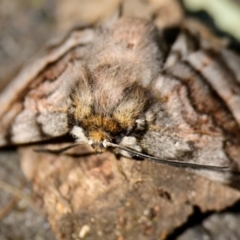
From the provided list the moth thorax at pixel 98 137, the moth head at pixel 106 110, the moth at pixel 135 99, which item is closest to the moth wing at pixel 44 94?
the moth at pixel 135 99

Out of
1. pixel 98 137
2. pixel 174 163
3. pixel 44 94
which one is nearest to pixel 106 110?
pixel 98 137

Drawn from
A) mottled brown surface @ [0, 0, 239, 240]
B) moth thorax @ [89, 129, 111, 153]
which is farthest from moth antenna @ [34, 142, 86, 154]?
moth thorax @ [89, 129, 111, 153]

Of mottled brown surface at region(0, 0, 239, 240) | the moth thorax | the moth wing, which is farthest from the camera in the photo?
the moth wing

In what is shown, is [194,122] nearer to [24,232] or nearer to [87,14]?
[24,232]

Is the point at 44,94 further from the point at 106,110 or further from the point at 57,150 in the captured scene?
the point at 106,110

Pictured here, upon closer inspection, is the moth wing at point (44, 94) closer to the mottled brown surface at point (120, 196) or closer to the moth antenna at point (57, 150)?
the moth antenna at point (57, 150)

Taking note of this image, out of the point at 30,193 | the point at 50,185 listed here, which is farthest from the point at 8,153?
the point at 50,185

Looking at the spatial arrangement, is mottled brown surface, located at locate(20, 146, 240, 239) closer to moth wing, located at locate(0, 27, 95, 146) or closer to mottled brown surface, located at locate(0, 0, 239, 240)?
mottled brown surface, located at locate(0, 0, 239, 240)
